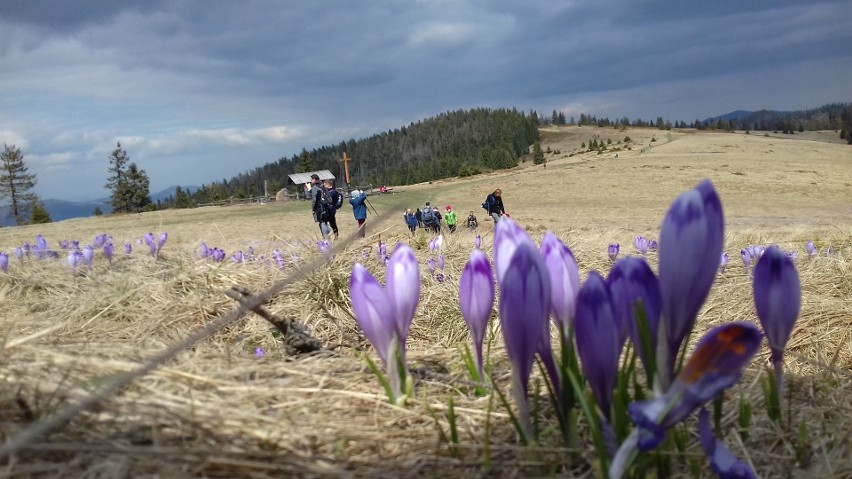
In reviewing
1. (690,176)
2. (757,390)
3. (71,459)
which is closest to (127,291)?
(71,459)

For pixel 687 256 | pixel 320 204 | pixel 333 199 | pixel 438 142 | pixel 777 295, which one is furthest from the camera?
pixel 438 142

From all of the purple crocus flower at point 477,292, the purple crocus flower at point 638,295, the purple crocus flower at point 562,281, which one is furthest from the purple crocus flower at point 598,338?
the purple crocus flower at point 477,292

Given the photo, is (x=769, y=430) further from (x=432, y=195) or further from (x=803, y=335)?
(x=803, y=335)

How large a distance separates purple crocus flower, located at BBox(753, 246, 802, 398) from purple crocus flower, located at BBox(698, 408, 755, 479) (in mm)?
376

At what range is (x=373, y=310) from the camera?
4.68ft

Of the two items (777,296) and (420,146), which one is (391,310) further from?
(420,146)

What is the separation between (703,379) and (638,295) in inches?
9.7

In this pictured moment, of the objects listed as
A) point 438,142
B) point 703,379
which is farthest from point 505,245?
point 438,142

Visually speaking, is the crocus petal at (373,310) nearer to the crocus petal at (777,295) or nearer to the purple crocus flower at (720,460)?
the purple crocus flower at (720,460)

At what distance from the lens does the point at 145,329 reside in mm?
2910

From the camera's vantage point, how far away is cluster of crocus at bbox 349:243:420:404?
139 cm

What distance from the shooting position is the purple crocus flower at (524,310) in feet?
3.58

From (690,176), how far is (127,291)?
49.4 m

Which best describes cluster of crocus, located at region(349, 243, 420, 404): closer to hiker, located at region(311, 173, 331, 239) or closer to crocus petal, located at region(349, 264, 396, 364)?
crocus petal, located at region(349, 264, 396, 364)
